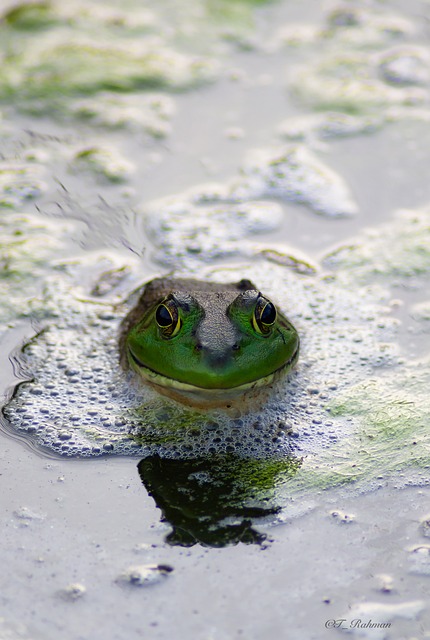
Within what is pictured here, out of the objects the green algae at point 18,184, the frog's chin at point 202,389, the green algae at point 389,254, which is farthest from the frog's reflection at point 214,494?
the green algae at point 18,184

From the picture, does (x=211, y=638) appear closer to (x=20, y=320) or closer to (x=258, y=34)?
(x=20, y=320)

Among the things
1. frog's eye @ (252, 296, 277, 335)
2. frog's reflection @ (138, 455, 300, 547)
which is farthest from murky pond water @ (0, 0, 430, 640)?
frog's eye @ (252, 296, 277, 335)

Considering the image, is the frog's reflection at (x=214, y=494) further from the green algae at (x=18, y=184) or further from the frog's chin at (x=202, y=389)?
the green algae at (x=18, y=184)

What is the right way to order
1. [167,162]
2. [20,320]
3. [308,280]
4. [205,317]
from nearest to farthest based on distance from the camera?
1. [205,317]
2. [20,320]
3. [308,280]
4. [167,162]

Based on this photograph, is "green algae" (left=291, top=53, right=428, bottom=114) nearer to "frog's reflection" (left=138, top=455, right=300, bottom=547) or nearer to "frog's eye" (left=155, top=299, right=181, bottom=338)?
"frog's eye" (left=155, top=299, right=181, bottom=338)

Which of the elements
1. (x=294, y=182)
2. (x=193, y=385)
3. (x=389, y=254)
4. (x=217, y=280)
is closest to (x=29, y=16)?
(x=294, y=182)

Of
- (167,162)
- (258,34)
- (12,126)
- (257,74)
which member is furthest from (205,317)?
(258,34)

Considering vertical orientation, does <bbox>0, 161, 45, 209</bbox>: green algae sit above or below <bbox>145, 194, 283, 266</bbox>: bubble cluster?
below
